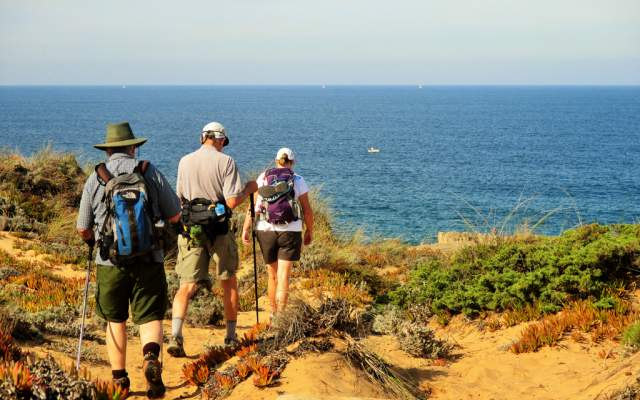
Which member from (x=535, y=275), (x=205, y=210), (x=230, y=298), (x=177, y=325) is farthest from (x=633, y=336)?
(x=177, y=325)

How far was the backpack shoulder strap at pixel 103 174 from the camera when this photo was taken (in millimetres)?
5371

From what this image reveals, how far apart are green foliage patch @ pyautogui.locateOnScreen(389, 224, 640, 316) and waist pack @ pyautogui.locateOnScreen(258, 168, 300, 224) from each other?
2.84 metres

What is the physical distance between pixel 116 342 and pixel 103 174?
146cm

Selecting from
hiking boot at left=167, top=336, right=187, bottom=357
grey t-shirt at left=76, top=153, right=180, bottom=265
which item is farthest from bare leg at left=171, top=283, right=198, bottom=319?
grey t-shirt at left=76, top=153, right=180, bottom=265

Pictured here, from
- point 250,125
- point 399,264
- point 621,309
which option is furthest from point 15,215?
point 250,125

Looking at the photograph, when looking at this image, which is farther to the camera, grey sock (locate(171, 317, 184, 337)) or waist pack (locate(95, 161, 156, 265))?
grey sock (locate(171, 317, 184, 337))

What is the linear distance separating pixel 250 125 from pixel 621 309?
83.3 meters

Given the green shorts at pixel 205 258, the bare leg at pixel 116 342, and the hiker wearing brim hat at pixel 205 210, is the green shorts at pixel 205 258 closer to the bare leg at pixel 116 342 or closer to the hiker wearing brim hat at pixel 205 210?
the hiker wearing brim hat at pixel 205 210

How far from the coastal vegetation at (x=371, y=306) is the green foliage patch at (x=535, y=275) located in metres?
0.02

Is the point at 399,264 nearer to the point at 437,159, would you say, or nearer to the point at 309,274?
the point at 309,274

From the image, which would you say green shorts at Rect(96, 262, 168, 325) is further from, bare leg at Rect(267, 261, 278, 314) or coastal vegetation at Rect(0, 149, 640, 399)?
bare leg at Rect(267, 261, 278, 314)

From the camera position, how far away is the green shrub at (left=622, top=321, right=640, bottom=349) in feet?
21.7

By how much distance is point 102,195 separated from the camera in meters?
5.43

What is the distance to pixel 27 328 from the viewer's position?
292 inches
